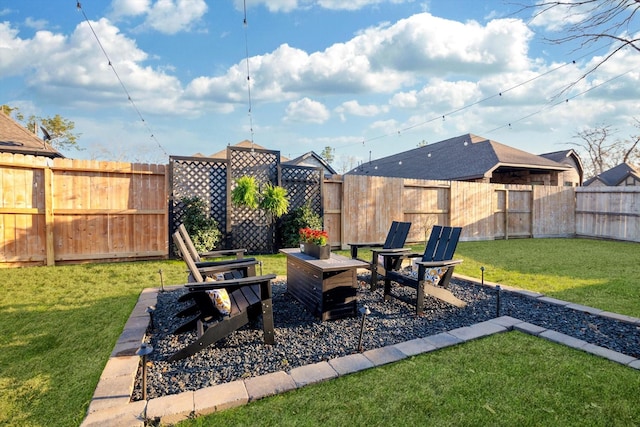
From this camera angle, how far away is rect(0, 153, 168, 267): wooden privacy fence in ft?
18.3

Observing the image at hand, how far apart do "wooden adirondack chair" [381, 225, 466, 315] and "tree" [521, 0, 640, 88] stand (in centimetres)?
218

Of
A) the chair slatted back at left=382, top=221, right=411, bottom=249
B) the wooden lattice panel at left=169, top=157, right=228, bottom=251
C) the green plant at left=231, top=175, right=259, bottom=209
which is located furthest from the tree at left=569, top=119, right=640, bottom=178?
the wooden lattice panel at left=169, top=157, right=228, bottom=251

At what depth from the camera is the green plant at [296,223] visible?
7.28m

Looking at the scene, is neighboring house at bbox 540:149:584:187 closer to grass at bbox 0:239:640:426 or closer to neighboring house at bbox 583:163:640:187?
neighboring house at bbox 583:163:640:187

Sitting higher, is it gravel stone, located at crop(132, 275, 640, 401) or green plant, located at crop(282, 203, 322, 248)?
green plant, located at crop(282, 203, 322, 248)

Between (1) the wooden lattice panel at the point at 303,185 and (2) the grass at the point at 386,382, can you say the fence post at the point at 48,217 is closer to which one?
(2) the grass at the point at 386,382

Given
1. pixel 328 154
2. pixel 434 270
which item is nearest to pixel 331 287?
pixel 434 270

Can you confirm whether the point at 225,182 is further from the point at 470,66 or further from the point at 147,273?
the point at 470,66

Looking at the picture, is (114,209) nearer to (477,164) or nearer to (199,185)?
(199,185)

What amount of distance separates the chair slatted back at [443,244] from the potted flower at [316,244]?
149cm

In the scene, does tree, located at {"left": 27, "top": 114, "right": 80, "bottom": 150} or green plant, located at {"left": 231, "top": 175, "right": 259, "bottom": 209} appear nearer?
green plant, located at {"left": 231, "top": 175, "right": 259, "bottom": 209}

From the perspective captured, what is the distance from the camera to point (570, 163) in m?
19.0

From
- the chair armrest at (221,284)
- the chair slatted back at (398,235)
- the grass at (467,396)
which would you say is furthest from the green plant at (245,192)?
the grass at (467,396)

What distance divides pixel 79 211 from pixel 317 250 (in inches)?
203
